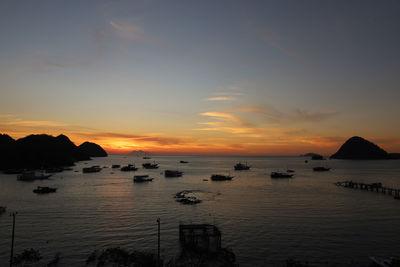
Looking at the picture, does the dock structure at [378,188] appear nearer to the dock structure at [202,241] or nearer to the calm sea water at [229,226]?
the calm sea water at [229,226]

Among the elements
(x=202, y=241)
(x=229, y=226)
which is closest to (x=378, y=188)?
(x=229, y=226)

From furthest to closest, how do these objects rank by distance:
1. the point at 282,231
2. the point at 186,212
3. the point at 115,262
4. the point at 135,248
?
the point at 186,212, the point at 282,231, the point at 135,248, the point at 115,262

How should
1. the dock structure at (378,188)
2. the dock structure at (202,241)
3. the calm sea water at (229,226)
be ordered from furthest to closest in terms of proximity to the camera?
the dock structure at (378,188) < the calm sea water at (229,226) < the dock structure at (202,241)

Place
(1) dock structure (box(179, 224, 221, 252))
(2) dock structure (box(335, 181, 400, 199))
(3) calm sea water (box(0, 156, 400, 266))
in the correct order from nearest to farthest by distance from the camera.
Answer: (1) dock structure (box(179, 224, 221, 252)) → (3) calm sea water (box(0, 156, 400, 266)) → (2) dock structure (box(335, 181, 400, 199))

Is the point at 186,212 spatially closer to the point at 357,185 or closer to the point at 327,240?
the point at 327,240

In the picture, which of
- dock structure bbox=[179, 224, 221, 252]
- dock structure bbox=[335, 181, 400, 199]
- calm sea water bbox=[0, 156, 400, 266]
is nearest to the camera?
dock structure bbox=[179, 224, 221, 252]

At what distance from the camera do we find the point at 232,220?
47312 mm

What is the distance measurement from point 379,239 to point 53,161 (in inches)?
8479

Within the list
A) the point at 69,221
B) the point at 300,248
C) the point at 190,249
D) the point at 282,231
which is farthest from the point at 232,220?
the point at 69,221

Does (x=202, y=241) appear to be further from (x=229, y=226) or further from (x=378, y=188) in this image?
(x=378, y=188)

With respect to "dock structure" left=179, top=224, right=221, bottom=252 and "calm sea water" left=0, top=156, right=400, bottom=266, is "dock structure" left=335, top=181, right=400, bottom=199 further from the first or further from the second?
"dock structure" left=179, top=224, right=221, bottom=252

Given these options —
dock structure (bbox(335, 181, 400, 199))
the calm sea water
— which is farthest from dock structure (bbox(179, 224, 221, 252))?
dock structure (bbox(335, 181, 400, 199))

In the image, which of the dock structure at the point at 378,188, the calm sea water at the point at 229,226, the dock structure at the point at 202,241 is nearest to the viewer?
the dock structure at the point at 202,241

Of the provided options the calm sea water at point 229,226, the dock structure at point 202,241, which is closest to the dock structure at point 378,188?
the calm sea water at point 229,226
